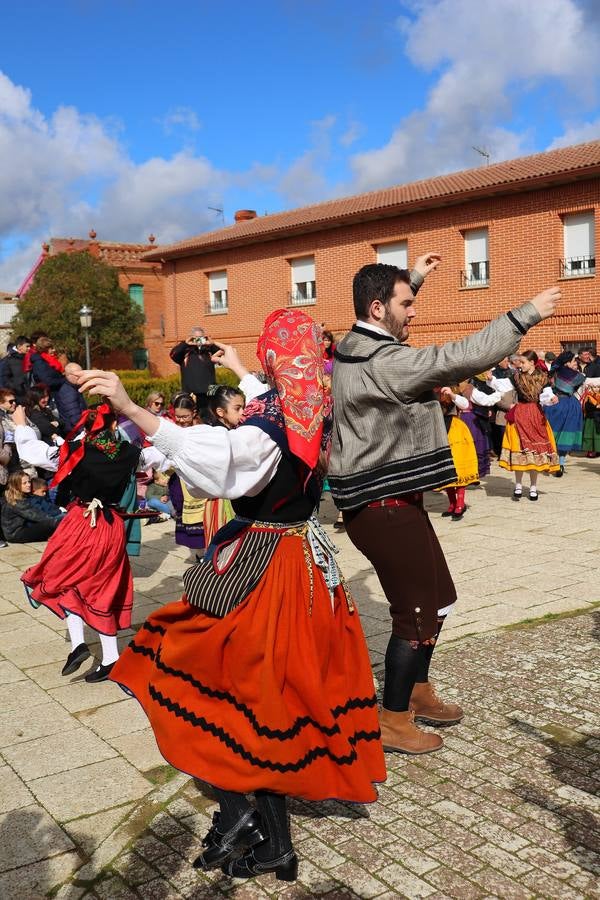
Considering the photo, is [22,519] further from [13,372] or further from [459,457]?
[459,457]

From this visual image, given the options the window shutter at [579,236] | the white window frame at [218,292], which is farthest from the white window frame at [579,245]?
the white window frame at [218,292]

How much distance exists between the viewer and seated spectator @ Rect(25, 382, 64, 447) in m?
11.2

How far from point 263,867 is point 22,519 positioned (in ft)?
24.2

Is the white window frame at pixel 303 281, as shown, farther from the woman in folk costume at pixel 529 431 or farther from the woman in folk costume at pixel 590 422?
the woman in folk costume at pixel 529 431

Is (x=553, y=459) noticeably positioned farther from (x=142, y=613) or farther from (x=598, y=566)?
(x=142, y=613)

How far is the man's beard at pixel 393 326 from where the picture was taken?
3854 millimetres

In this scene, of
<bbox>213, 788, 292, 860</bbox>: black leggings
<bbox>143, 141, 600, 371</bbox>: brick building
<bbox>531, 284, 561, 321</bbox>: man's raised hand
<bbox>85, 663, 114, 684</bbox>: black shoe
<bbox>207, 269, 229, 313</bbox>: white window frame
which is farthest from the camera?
<bbox>207, 269, 229, 313</bbox>: white window frame

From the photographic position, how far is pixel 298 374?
9.89ft

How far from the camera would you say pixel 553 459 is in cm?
1124

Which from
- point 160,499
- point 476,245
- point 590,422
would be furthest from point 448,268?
point 160,499

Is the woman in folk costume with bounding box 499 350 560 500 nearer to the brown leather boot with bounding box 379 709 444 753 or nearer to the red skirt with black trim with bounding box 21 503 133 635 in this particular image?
the red skirt with black trim with bounding box 21 503 133 635

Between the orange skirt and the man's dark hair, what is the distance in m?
1.21

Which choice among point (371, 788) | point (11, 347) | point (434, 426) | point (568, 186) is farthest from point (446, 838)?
point (568, 186)

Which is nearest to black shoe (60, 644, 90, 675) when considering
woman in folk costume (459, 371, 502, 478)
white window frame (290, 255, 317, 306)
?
woman in folk costume (459, 371, 502, 478)
